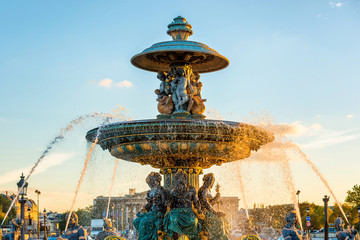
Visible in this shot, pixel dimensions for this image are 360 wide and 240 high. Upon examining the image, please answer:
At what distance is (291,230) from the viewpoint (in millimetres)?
10773

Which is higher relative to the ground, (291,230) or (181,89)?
(181,89)

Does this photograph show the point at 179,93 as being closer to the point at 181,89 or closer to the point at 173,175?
the point at 181,89

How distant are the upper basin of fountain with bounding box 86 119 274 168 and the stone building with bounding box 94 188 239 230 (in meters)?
1.09

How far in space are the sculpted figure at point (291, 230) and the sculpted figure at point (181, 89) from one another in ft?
9.17

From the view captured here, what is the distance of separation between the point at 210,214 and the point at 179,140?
1.50m

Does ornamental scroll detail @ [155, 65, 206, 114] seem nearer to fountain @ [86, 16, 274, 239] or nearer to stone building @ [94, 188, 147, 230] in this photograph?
fountain @ [86, 16, 274, 239]

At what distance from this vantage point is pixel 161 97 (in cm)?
1175

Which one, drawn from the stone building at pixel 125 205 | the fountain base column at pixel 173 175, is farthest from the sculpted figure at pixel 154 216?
the stone building at pixel 125 205

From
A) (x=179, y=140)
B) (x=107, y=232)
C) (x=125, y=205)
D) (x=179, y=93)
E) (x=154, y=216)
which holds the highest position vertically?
(x=125, y=205)

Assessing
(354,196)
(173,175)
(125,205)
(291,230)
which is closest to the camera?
(291,230)

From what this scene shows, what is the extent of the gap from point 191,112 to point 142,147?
157cm

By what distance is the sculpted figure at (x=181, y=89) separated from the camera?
11469mm

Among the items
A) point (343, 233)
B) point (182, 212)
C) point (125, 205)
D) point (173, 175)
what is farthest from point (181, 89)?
point (125, 205)

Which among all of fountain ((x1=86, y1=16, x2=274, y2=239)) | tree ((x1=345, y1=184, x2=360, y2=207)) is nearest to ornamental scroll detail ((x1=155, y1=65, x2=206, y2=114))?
fountain ((x1=86, y1=16, x2=274, y2=239))
